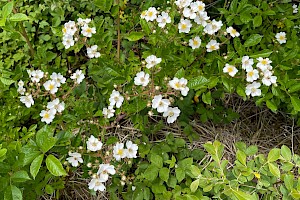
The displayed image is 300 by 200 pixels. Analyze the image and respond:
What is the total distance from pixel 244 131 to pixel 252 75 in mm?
618

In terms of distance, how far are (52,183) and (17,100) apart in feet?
1.38

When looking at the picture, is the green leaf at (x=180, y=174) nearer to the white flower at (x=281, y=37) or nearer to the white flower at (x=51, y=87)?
the white flower at (x=51, y=87)

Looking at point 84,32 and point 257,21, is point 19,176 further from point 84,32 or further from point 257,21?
point 257,21

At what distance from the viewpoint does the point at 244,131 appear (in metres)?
1.99

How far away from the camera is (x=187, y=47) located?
1.61m

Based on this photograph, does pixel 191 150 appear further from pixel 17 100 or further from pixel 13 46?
pixel 13 46

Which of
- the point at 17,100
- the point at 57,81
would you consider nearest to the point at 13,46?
the point at 17,100

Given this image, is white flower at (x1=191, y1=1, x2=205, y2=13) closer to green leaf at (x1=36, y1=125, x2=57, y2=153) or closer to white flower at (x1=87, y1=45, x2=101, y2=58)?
white flower at (x1=87, y1=45, x2=101, y2=58)

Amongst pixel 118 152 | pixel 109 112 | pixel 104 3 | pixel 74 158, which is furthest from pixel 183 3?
pixel 74 158

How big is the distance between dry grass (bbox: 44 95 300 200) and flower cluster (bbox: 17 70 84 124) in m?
0.44

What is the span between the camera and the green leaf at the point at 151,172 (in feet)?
4.88

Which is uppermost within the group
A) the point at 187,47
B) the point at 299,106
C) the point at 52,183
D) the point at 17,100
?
the point at 187,47

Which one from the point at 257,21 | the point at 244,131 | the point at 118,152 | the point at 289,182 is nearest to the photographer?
the point at 289,182

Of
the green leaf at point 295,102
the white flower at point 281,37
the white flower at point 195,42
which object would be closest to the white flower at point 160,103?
the white flower at point 195,42
